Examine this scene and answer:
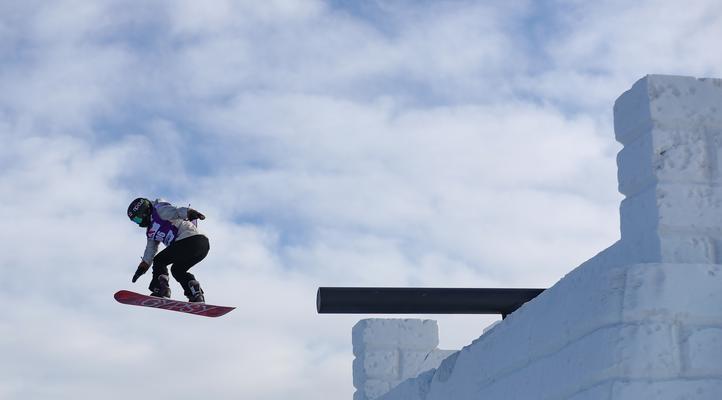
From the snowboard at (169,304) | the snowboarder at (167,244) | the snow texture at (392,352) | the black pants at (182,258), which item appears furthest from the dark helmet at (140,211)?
the snow texture at (392,352)

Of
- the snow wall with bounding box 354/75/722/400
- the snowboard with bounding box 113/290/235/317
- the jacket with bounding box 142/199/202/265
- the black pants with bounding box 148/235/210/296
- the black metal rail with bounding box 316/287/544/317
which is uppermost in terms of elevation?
the jacket with bounding box 142/199/202/265

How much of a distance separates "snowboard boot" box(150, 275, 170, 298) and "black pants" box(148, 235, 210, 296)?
0.08 feet

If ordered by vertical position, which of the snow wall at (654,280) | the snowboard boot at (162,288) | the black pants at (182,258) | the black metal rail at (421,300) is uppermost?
the black pants at (182,258)

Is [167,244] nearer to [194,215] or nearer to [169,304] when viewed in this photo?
[194,215]

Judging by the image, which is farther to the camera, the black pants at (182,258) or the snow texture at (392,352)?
the snow texture at (392,352)

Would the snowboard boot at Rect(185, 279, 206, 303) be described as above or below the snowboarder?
below

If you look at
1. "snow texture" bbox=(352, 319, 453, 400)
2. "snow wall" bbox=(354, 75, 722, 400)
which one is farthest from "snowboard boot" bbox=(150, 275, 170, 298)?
"snow wall" bbox=(354, 75, 722, 400)

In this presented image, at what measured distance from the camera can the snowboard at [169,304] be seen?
7762 millimetres

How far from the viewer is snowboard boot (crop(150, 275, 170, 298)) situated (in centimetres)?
770

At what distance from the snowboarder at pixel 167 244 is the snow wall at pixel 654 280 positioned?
13.0 feet

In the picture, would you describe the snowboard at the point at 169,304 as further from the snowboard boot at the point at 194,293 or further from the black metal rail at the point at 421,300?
the black metal rail at the point at 421,300

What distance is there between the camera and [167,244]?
7.71 m

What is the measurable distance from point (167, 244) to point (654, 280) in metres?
4.88

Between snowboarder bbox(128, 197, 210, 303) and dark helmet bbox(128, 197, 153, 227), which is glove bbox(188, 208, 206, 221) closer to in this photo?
snowboarder bbox(128, 197, 210, 303)
